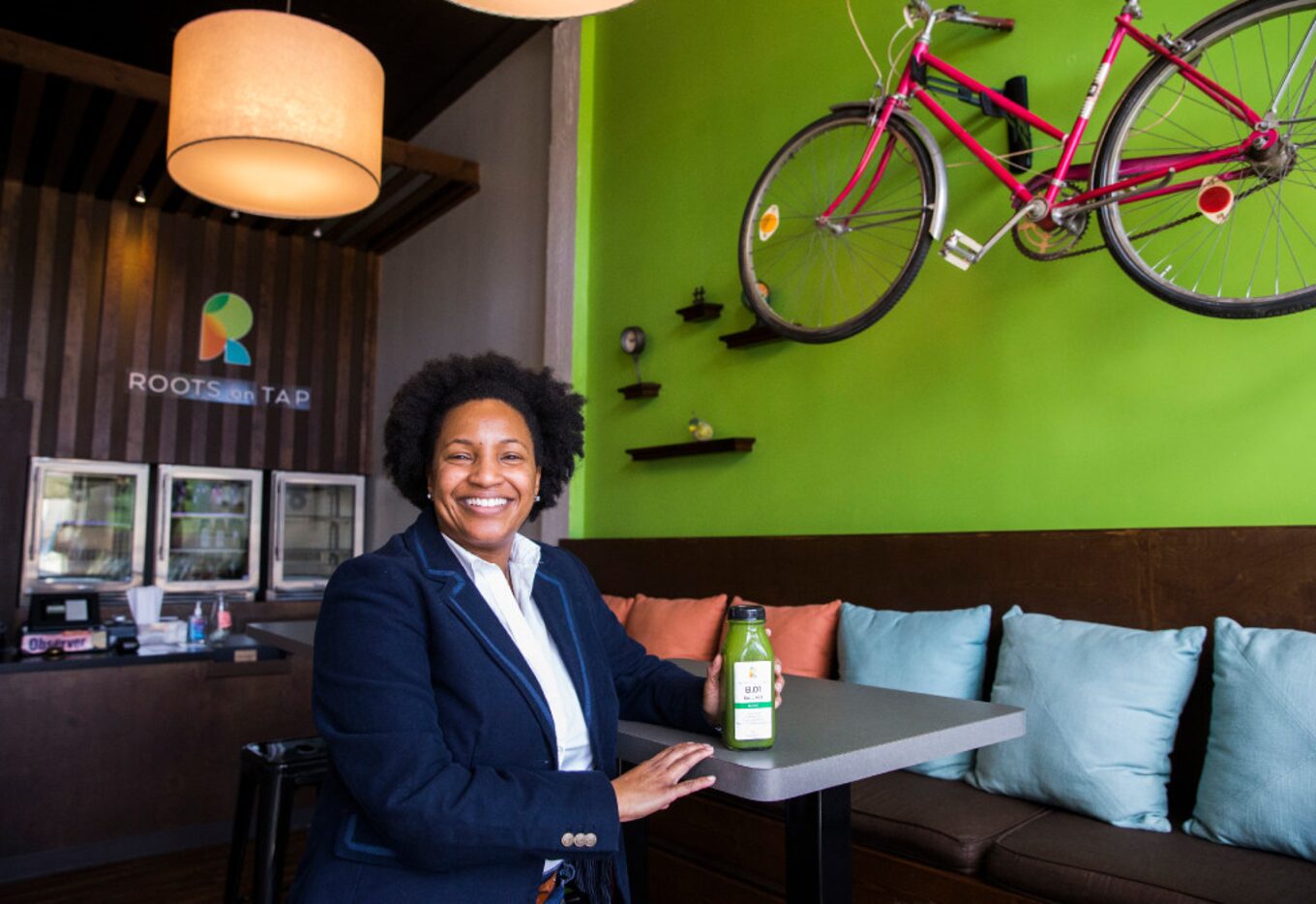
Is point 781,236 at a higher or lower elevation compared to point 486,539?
higher

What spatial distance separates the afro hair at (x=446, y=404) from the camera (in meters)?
1.58

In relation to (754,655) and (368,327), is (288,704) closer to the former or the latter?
(754,655)

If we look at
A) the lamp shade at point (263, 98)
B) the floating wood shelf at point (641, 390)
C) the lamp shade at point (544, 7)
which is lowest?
the floating wood shelf at point (641, 390)

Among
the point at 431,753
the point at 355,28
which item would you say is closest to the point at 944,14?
the point at 431,753

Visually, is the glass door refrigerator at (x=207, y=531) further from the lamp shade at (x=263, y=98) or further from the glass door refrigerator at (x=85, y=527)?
the lamp shade at (x=263, y=98)

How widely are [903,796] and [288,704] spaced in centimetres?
291

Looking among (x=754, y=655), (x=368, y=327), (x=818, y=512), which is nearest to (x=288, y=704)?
(x=818, y=512)

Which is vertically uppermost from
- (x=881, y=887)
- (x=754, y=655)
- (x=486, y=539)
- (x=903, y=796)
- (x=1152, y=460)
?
(x=1152, y=460)

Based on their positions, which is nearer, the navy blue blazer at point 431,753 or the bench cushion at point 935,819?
the navy blue blazer at point 431,753

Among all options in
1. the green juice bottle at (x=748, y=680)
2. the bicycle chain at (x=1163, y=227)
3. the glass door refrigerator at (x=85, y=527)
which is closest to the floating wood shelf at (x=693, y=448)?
the bicycle chain at (x=1163, y=227)

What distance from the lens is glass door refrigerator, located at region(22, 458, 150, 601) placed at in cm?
584

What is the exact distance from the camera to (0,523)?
226 inches

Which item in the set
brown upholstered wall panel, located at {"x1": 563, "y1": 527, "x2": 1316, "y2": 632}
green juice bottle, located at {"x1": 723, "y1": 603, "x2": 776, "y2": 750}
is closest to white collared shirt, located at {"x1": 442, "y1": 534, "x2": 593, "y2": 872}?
green juice bottle, located at {"x1": 723, "y1": 603, "x2": 776, "y2": 750}

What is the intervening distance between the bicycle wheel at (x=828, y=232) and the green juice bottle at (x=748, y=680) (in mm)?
1577
